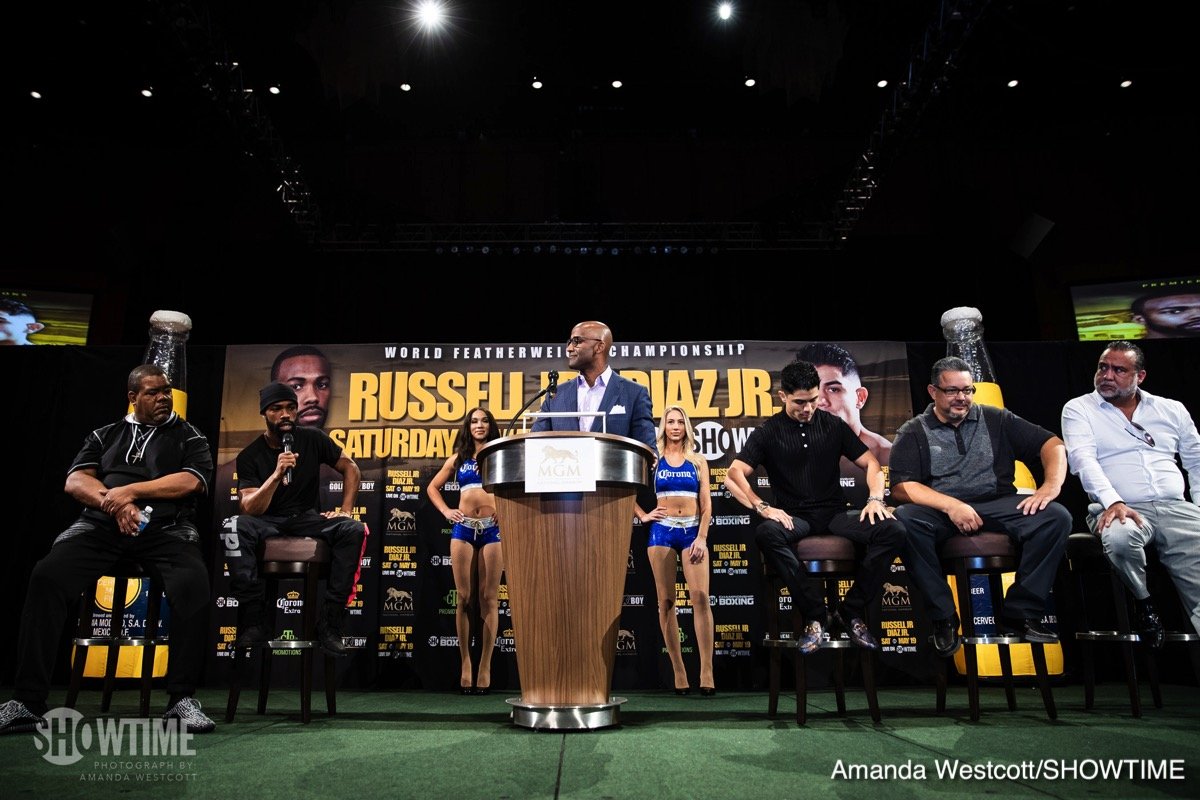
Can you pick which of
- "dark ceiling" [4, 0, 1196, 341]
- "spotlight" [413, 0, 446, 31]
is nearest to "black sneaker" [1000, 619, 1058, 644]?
"dark ceiling" [4, 0, 1196, 341]

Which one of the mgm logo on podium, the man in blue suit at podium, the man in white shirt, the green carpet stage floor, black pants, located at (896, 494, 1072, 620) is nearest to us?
the green carpet stage floor

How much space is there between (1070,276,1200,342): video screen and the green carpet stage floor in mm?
6852

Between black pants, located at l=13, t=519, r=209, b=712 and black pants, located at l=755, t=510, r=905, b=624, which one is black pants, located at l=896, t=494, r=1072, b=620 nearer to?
black pants, located at l=755, t=510, r=905, b=624

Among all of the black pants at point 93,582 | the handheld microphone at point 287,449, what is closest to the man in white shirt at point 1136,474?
the handheld microphone at point 287,449

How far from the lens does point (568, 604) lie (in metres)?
3.06

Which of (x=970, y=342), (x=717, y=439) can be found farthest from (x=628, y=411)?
(x=970, y=342)

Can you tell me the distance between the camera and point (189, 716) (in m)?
3.39

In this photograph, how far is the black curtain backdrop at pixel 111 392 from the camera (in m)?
6.38

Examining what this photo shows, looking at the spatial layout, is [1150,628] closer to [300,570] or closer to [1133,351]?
[1133,351]

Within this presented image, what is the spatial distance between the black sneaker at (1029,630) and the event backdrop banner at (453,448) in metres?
2.32

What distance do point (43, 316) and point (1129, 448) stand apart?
11250 millimetres

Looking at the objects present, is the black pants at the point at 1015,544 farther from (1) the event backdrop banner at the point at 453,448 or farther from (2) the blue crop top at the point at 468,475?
(2) the blue crop top at the point at 468,475

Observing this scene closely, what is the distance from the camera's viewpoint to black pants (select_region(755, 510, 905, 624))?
141 inches

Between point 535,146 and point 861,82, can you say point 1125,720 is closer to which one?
point 861,82
